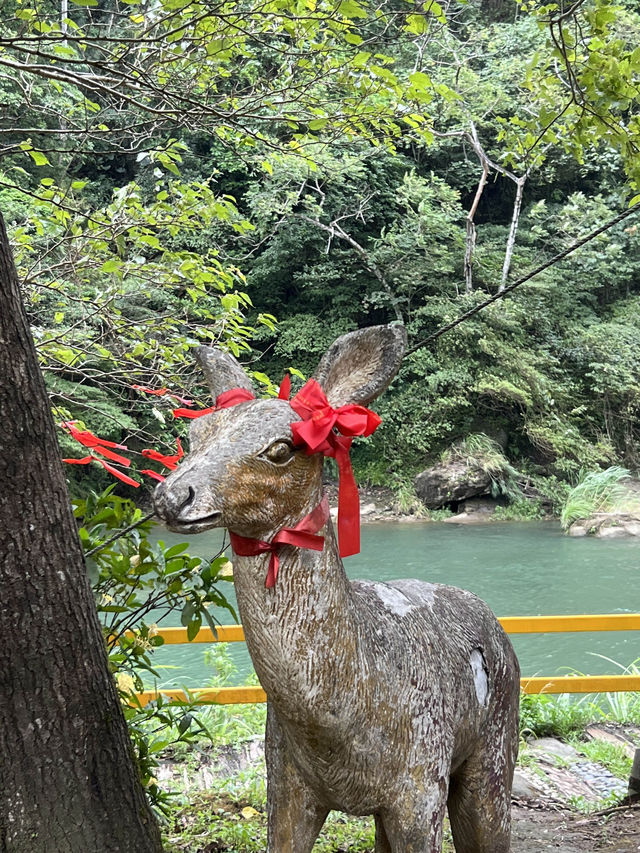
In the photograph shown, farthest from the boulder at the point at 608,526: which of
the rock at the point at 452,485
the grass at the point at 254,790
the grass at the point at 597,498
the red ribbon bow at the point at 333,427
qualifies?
the red ribbon bow at the point at 333,427

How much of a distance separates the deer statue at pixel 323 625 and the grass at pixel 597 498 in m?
11.0

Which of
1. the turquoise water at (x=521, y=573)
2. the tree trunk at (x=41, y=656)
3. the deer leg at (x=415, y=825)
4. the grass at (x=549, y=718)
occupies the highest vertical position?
the tree trunk at (x=41, y=656)

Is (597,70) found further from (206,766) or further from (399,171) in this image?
(399,171)

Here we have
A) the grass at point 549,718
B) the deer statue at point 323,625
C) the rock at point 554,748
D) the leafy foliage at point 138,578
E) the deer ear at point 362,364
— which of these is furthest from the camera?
the grass at point 549,718

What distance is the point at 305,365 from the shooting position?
49.2ft

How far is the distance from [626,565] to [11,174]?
10597 millimetres

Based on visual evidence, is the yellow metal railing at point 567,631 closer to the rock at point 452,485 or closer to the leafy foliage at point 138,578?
the leafy foliage at point 138,578

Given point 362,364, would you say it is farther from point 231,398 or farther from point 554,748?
point 554,748

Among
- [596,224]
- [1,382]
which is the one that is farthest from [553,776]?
[596,224]

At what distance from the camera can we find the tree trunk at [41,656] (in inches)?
55.7

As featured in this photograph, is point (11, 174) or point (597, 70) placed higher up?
point (11, 174)

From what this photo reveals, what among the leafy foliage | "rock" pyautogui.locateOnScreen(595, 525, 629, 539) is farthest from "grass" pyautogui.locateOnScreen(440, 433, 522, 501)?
the leafy foliage

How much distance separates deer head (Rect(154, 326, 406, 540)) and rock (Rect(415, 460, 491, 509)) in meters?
11.9

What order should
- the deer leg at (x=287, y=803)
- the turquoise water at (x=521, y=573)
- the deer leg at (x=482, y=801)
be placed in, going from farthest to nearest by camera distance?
1. the turquoise water at (x=521, y=573)
2. the deer leg at (x=482, y=801)
3. the deer leg at (x=287, y=803)
